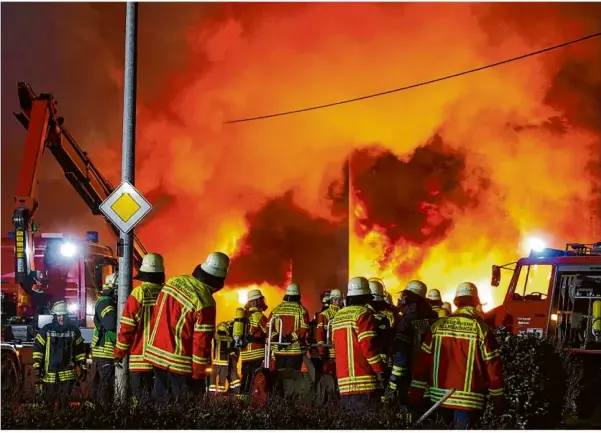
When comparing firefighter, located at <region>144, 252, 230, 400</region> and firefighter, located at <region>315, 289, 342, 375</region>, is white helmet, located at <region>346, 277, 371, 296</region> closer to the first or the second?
firefighter, located at <region>144, 252, 230, 400</region>

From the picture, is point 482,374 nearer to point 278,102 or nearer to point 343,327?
point 343,327

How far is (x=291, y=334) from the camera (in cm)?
1328

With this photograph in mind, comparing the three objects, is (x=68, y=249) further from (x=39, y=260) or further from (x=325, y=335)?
(x=325, y=335)

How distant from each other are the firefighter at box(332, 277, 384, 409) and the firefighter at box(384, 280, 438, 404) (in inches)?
14.2

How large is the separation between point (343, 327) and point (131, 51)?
3906 millimetres

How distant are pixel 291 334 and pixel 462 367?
5.73 m

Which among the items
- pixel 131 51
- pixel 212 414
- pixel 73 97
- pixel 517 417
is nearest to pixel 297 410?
pixel 212 414

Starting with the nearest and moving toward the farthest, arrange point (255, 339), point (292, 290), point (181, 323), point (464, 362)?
1. point (464, 362)
2. point (181, 323)
3. point (255, 339)
4. point (292, 290)

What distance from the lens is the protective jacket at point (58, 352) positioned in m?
11.3

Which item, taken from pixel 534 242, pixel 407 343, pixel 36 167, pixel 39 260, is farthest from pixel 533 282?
pixel 36 167

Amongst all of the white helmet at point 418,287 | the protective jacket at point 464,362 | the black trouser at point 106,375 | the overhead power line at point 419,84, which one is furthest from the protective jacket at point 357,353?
the overhead power line at point 419,84

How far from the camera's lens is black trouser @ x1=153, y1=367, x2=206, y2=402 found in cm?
808

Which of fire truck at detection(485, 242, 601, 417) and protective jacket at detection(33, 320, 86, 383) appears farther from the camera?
fire truck at detection(485, 242, 601, 417)

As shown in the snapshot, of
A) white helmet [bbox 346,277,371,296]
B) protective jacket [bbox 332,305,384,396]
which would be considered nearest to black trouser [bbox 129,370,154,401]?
protective jacket [bbox 332,305,384,396]
